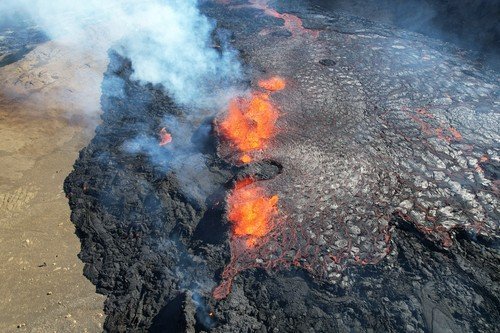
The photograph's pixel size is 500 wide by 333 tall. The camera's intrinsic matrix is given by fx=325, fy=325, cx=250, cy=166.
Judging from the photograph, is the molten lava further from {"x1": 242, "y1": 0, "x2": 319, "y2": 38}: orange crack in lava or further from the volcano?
{"x1": 242, "y1": 0, "x2": 319, "y2": 38}: orange crack in lava

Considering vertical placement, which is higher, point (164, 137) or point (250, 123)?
point (250, 123)

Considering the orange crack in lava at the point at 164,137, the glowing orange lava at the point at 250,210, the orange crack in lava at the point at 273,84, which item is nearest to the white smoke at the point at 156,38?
the orange crack in lava at the point at 273,84

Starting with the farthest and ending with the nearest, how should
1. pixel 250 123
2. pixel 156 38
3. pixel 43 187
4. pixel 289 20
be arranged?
pixel 289 20, pixel 156 38, pixel 250 123, pixel 43 187

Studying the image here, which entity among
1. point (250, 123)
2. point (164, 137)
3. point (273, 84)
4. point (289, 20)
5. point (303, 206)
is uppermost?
point (289, 20)

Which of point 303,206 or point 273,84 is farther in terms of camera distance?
point 273,84

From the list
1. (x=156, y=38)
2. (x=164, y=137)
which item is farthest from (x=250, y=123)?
(x=156, y=38)

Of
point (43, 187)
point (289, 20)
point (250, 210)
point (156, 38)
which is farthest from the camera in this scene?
point (289, 20)

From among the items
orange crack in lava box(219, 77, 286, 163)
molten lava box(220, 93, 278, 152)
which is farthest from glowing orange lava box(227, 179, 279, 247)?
molten lava box(220, 93, 278, 152)

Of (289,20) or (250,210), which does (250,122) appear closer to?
(250,210)
